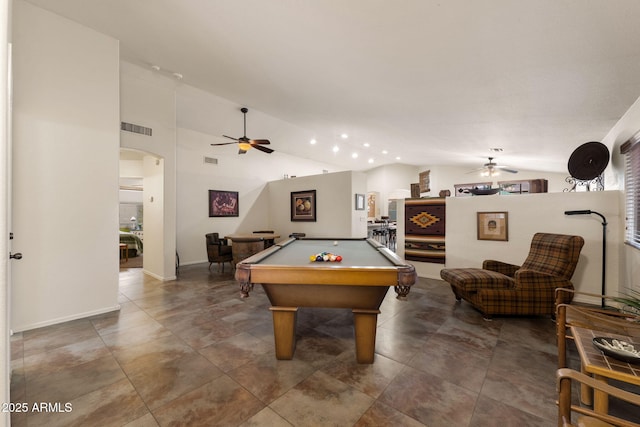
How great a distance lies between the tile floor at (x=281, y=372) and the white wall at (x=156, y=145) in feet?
6.37

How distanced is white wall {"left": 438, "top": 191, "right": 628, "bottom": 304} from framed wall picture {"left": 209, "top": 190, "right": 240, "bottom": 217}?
17.7ft

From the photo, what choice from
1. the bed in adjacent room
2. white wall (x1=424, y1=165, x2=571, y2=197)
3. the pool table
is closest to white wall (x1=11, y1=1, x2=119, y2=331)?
the pool table

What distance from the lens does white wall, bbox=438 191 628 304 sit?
3.52 meters

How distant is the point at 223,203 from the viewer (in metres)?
7.43

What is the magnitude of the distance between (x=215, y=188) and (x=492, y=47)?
6756 mm

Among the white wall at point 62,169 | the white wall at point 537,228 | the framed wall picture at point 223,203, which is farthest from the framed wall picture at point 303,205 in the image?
the white wall at point 62,169

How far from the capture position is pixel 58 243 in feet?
10.1

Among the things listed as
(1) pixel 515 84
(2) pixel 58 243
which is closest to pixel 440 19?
(1) pixel 515 84

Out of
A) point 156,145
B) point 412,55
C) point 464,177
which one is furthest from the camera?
point 464,177

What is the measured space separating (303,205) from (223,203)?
Result: 2330mm

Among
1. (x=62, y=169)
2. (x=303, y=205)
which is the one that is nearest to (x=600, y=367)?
(x=62, y=169)

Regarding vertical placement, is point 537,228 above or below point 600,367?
above

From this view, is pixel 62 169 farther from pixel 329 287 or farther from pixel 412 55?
pixel 412 55

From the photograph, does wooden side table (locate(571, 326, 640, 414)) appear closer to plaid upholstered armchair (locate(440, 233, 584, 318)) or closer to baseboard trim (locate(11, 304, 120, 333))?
plaid upholstered armchair (locate(440, 233, 584, 318))
